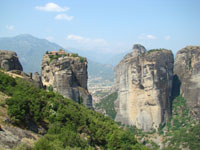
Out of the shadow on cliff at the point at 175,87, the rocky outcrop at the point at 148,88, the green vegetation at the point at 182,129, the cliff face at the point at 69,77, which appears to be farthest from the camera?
the shadow on cliff at the point at 175,87

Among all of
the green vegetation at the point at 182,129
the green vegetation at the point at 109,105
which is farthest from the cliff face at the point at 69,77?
the green vegetation at the point at 109,105

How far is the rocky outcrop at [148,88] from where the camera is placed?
6003 cm

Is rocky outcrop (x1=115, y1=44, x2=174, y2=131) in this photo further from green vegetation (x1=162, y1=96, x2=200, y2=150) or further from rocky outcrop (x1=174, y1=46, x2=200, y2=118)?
rocky outcrop (x1=174, y1=46, x2=200, y2=118)

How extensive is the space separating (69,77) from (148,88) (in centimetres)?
2682

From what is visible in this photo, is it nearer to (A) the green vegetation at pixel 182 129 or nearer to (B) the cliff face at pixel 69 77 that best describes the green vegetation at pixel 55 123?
(B) the cliff face at pixel 69 77

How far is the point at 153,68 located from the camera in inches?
2345

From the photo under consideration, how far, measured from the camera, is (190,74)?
6325cm

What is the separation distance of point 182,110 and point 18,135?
2077 inches

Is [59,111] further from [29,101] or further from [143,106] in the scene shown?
[143,106]

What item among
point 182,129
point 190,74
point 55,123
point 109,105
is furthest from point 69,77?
point 109,105

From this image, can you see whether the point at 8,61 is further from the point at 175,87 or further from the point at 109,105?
the point at 109,105

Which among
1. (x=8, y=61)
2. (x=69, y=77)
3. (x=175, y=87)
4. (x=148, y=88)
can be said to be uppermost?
(x=8, y=61)

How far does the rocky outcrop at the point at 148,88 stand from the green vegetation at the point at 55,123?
3488 centimetres

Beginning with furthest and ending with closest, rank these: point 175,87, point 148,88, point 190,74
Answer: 1. point 175,87
2. point 190,74
3. point 148,88
